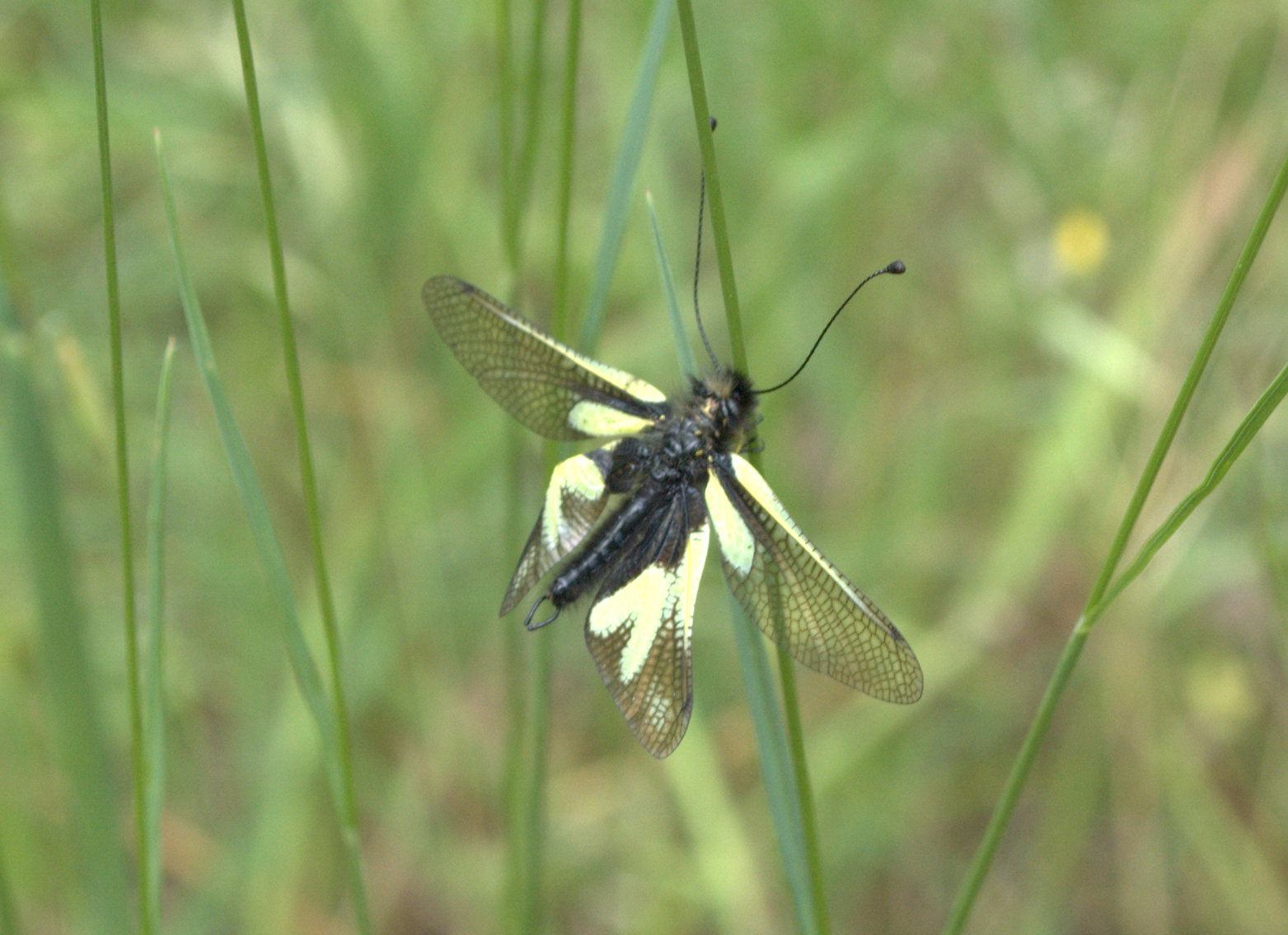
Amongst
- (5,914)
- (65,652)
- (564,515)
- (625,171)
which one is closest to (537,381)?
(564,515)

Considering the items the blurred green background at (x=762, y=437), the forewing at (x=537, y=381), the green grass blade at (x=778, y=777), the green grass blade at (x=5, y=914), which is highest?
the blurred green background at (x=762, y=437)

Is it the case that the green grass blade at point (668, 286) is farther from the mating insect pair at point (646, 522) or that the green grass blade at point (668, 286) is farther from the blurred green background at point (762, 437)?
the blurred green background at point (762, 437)

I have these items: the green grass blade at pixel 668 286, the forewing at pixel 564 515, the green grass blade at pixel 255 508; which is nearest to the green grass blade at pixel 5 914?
the green grass blade at pixel 255 508

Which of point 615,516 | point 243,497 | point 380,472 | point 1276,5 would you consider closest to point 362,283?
point 380,472

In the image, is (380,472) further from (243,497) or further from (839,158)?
(243,497)

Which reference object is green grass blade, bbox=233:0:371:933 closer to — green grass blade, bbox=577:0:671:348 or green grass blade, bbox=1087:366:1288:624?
green grass blade, bbox=577:0:671:348

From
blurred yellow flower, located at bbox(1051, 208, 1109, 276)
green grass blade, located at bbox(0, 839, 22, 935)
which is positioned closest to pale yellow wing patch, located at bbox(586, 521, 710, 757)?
green grass blade, located at bbox(0, 839, 22, 935)

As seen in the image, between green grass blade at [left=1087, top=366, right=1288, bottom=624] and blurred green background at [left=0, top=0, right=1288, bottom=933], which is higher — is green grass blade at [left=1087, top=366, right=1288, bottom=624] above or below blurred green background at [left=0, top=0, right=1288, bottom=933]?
below
